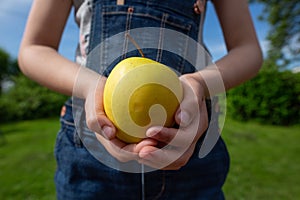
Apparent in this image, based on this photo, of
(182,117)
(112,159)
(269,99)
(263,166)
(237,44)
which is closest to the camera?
(182,117)

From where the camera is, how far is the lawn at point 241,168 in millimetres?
3068

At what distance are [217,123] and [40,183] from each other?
3099 mm

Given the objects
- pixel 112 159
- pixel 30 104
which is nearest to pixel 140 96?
pixel 112 159

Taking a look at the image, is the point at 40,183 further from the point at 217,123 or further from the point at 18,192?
the point at 217,123

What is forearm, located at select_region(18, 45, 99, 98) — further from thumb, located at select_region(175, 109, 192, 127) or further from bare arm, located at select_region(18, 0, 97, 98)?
thumb, located at select_region(175, 109, 192, 127)

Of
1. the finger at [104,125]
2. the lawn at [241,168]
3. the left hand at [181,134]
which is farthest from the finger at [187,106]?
the lawn at [241,168]

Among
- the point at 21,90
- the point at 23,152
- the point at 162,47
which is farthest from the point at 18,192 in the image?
the point at 21,90

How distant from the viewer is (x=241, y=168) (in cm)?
369

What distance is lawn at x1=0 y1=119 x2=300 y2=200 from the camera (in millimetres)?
3068

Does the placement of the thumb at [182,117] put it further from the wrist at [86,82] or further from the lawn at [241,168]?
the lawn at [241,168]

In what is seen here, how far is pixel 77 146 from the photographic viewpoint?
2.44 feet

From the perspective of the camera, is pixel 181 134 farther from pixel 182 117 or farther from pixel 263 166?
pixel 263 166

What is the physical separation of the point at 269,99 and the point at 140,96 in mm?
7870

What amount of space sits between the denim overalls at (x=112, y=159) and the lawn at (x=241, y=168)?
2.29 m
